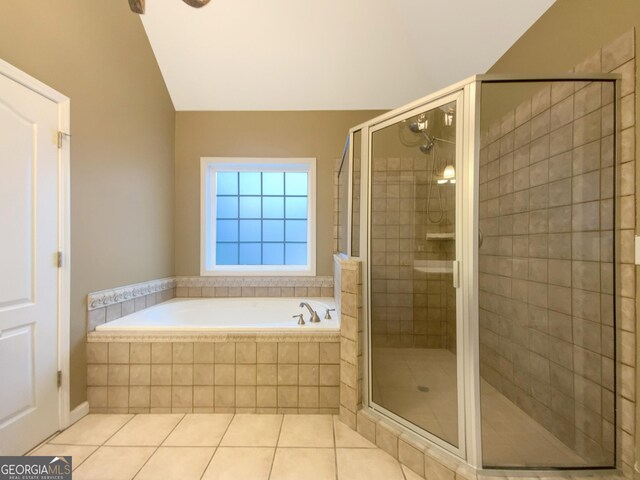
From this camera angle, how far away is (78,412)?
1604mm

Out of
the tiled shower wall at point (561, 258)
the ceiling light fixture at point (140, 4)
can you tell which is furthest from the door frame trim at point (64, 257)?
the tiled shower wall at point (561, 258)

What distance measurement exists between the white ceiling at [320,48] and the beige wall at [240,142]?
99 mm

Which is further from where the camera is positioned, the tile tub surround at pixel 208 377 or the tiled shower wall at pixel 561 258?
the tile tub surround at pixel 208 377

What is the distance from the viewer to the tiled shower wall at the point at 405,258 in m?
1.62

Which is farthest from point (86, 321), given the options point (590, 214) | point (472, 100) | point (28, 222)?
point (590, 214)

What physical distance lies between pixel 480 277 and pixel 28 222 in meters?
2.24

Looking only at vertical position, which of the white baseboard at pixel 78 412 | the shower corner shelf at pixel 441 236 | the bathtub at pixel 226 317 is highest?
the shower corner shelf at pixel 441 236

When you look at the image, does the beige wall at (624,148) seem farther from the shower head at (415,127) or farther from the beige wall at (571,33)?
the shower head at (415,127)

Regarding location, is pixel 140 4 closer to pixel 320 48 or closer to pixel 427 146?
pixel 320 48

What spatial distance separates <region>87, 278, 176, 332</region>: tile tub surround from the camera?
5.62ft

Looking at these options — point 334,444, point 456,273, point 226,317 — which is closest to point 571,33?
point 456,273

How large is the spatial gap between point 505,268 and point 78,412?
262 centimetres

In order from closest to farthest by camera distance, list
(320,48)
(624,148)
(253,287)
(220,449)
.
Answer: (624,148) < (220,449) < (320,48) < (253,287)
